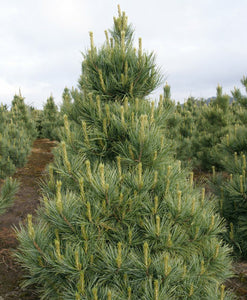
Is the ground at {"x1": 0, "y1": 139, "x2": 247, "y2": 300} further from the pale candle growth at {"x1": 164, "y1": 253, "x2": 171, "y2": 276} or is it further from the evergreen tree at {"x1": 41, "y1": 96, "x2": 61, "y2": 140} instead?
the evergreen tree at {"x1": 41, "y1": 96, "x2": 61, "y2": 140}

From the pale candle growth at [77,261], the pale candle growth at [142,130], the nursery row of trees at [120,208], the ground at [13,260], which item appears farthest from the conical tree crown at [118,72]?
the ground at [13,260]

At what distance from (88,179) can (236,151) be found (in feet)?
15.1

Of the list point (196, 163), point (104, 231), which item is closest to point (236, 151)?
point (104, 231)

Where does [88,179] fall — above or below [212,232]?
above

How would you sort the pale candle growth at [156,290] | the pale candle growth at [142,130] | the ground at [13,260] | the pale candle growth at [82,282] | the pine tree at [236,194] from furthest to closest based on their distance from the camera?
the pine tree at [236,194] → the ground at [13,260] → the pale candle growth at [142,130] → the pale candle growth at [82,282] → the pale candle growth at [156,290]

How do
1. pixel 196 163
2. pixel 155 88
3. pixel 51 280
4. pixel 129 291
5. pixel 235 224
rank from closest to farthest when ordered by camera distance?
1. pixel 129 291
2. pixel 51 280
3. pixel 155 88
4. pixel 235 224
5. pixel 196 163

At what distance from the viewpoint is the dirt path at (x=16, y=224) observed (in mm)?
4723

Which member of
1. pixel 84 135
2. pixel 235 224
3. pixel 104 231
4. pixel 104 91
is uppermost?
pixel 104 91

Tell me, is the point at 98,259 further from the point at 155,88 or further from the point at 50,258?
the point at 155,88

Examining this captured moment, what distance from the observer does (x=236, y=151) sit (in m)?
6.31

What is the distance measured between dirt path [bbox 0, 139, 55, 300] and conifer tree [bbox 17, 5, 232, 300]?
1655mm

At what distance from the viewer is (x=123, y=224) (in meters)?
3.26

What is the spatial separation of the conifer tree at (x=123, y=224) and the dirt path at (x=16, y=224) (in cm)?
166

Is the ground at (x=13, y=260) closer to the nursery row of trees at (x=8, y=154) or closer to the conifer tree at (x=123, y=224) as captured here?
the nursery row of trees at (x=8, y=154)
